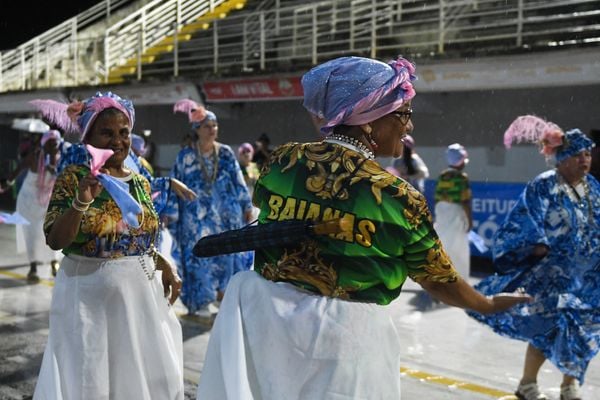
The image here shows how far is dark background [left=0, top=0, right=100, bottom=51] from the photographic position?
87.9 feet

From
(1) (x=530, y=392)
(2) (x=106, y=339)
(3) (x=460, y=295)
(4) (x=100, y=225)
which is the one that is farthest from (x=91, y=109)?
(1) (x=530, y=392)

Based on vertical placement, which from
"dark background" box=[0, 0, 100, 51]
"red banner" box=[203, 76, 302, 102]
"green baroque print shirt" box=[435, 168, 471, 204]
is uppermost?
"dark background" box=[0, 0, 100, 51]

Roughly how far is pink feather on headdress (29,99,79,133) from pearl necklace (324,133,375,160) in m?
1.97

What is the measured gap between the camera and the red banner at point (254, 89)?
14.3m

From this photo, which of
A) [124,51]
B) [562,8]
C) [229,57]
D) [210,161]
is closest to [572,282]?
[210,161]

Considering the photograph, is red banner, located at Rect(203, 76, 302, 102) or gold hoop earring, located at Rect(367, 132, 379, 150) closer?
gold hoop earring, located at Rect(367, 132, 379, 150)

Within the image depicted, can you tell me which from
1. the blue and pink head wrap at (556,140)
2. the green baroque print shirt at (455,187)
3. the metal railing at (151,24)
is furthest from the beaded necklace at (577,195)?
the metal railing at (151,24)

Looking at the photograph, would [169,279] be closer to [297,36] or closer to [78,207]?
[78,207]

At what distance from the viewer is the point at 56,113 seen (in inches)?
163

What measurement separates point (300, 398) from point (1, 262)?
30.9ft

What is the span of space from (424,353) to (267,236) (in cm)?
407

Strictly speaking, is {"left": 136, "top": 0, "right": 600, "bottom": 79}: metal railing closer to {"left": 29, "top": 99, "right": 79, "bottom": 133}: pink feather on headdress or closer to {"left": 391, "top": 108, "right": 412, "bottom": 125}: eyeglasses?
{"left": 29, "top": 99, "right": 79, "bottom": 133}: pink feather on headdress

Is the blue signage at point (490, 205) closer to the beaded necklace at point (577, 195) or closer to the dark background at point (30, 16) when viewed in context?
the beaded necklace at point (577, 195)

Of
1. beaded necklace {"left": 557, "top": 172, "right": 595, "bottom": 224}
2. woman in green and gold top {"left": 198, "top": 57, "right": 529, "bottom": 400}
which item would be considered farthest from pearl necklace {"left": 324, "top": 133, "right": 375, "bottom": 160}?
beaded necklace {"left": 557, "top": 172, "right": 595, "bottom": 224}
